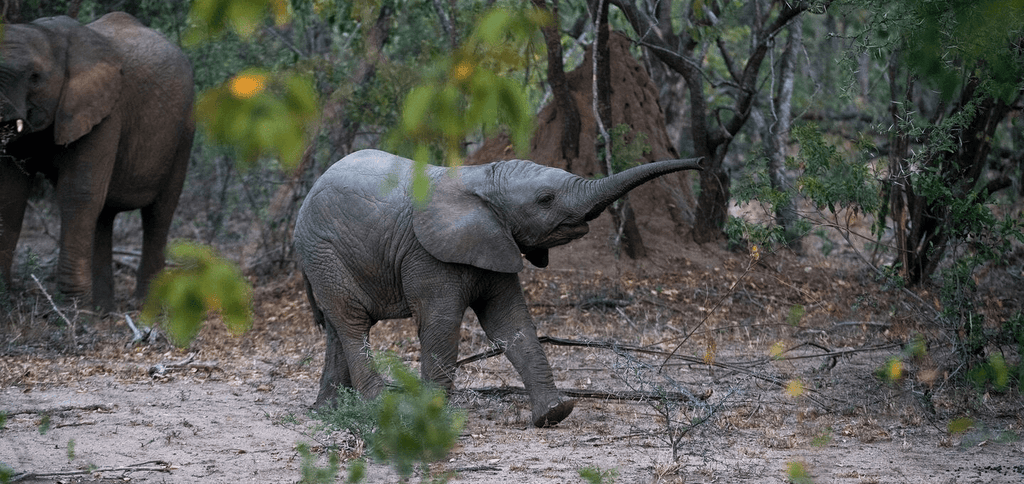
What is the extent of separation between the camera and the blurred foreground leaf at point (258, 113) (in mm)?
2119

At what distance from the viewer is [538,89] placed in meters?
15.6

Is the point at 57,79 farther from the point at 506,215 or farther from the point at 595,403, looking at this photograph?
the point at 595,403

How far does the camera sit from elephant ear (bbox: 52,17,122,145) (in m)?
9.59

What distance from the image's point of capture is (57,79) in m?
9.48

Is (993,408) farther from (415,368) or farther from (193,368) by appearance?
(193,368)

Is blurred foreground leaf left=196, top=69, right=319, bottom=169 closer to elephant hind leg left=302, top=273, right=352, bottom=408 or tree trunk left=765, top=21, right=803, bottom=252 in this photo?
elephant hind leg left=302, top=273, right=352, bottom=408

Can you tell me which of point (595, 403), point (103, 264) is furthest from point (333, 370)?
point (103, 264)

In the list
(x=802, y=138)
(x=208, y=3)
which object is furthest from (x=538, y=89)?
(x=208, y=3)

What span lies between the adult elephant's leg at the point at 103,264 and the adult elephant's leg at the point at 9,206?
96cm

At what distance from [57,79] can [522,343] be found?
18.3ft

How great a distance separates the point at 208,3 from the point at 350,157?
4693mm

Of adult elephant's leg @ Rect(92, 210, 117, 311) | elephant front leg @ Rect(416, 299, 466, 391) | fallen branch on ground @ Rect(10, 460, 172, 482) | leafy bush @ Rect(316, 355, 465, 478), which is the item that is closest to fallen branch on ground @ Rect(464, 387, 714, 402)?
elephant front leg @ Rect(416, 299, 466, 391)

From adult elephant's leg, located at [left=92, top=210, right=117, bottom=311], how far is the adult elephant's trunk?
657cm

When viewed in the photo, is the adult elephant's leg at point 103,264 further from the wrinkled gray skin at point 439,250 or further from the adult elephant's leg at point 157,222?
the wrinkled gray skin at point 439,250
